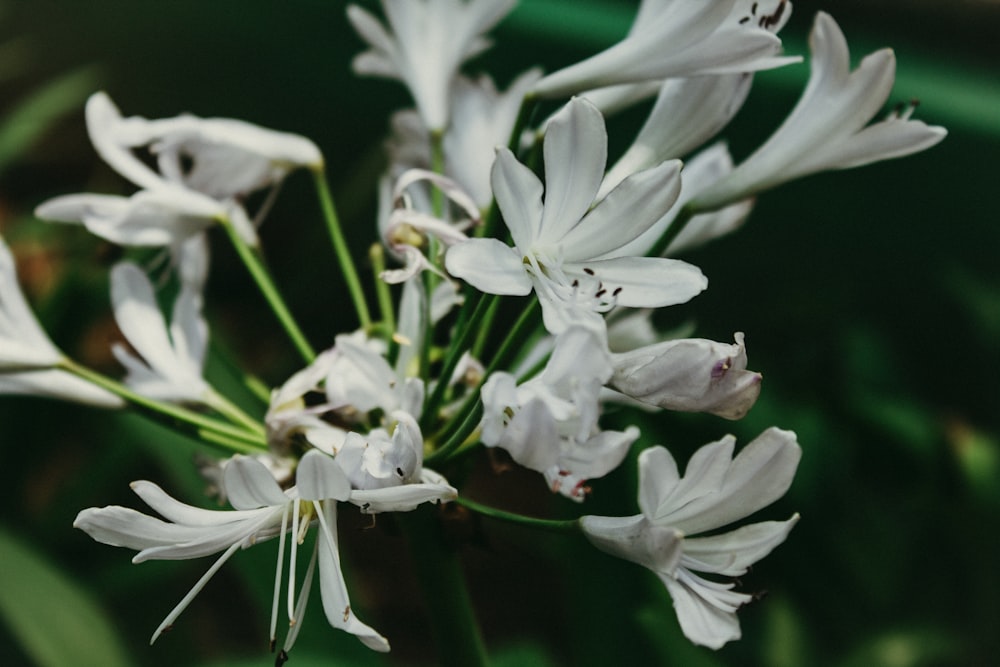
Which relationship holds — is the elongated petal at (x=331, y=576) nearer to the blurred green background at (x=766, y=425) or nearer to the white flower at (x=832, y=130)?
the white flower at (x=832, y=130)

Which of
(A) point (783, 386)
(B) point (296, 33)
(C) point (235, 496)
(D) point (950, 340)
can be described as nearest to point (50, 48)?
(B) point (296, 33)

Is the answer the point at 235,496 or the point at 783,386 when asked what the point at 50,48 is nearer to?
the point at 783,386

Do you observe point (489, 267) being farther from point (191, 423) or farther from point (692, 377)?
point (191, 423)

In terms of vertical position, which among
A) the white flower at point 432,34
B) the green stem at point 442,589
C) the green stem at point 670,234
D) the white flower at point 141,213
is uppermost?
the white flower at point 432,34

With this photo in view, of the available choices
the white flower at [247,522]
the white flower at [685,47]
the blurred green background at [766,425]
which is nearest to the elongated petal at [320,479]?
the white flower at [247,522]

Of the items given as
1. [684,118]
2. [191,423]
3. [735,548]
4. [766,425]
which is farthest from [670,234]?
[766,425]

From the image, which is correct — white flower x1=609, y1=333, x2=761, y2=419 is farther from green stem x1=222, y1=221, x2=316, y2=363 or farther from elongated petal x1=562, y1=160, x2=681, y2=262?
green stem x1=222, y1=221, x2=316, y2=363
